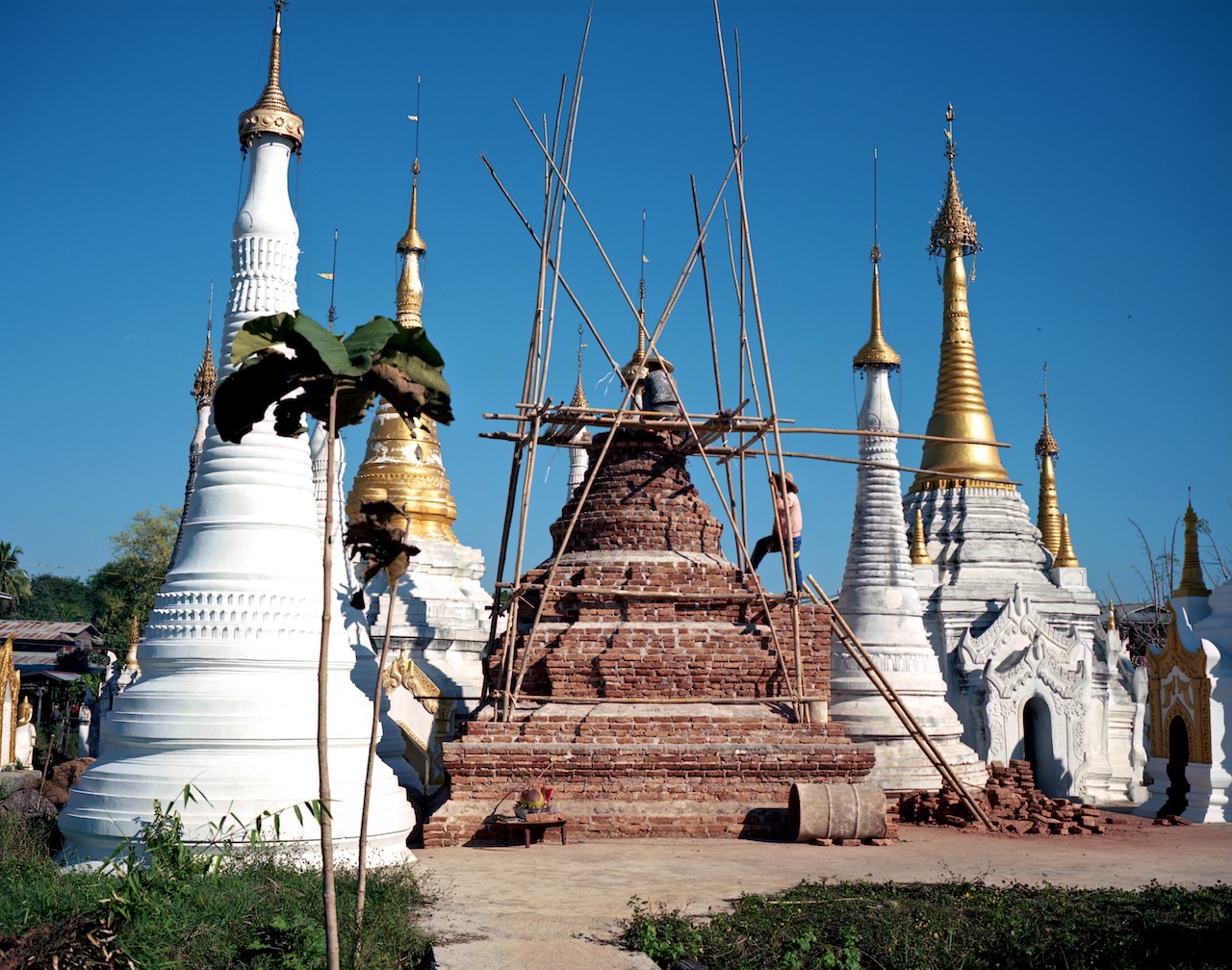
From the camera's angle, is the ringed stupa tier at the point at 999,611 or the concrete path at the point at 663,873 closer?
the concrete path at the point at 663,873

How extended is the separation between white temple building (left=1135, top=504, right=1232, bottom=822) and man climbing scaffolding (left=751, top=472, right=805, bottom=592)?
640 centimetres

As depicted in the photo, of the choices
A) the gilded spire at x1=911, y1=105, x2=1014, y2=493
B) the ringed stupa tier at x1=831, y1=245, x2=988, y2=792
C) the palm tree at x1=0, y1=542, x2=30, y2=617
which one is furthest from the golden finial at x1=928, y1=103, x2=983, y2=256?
the palm tree at x1=0, y1=542, x2=30, y2=617

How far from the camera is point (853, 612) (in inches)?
797

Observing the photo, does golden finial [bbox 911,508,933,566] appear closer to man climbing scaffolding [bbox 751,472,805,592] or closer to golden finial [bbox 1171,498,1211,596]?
golden finial [bbox 1171,498,1211,596]

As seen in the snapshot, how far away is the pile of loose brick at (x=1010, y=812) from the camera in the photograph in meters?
16.1

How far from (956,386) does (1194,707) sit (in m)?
14.9

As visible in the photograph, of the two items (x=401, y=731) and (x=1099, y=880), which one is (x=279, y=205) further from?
(x=1099, y=880)

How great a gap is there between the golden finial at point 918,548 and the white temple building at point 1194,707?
29.2ft

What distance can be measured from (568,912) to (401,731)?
7.70m

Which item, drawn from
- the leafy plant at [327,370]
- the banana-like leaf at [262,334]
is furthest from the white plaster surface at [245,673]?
the banana-like leaf at [262,334]

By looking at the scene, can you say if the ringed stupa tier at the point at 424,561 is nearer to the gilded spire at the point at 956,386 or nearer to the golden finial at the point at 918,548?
the golden finial at the point at 918,548

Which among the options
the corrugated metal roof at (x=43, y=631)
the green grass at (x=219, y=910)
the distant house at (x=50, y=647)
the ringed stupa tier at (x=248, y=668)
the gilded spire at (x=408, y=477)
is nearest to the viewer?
the green grass at (x=219, y=910)

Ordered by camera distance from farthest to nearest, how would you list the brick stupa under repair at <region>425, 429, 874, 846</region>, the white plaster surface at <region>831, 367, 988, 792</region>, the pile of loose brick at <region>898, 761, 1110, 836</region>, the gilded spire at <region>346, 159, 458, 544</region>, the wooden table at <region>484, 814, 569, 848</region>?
the gilded spire at <region>346, 159, 458, 544</region> < the white plaster surface at <region>831, 367, 988, 792</region> < the pile of loose brick at <region>898, 761, 1110, 836</region> < the brick stupa under repair at <region>425, 429, 874, 846</region> < the wooden table at <region>484, 814, 569, 848</region>

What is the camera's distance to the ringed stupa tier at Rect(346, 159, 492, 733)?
23906mm
